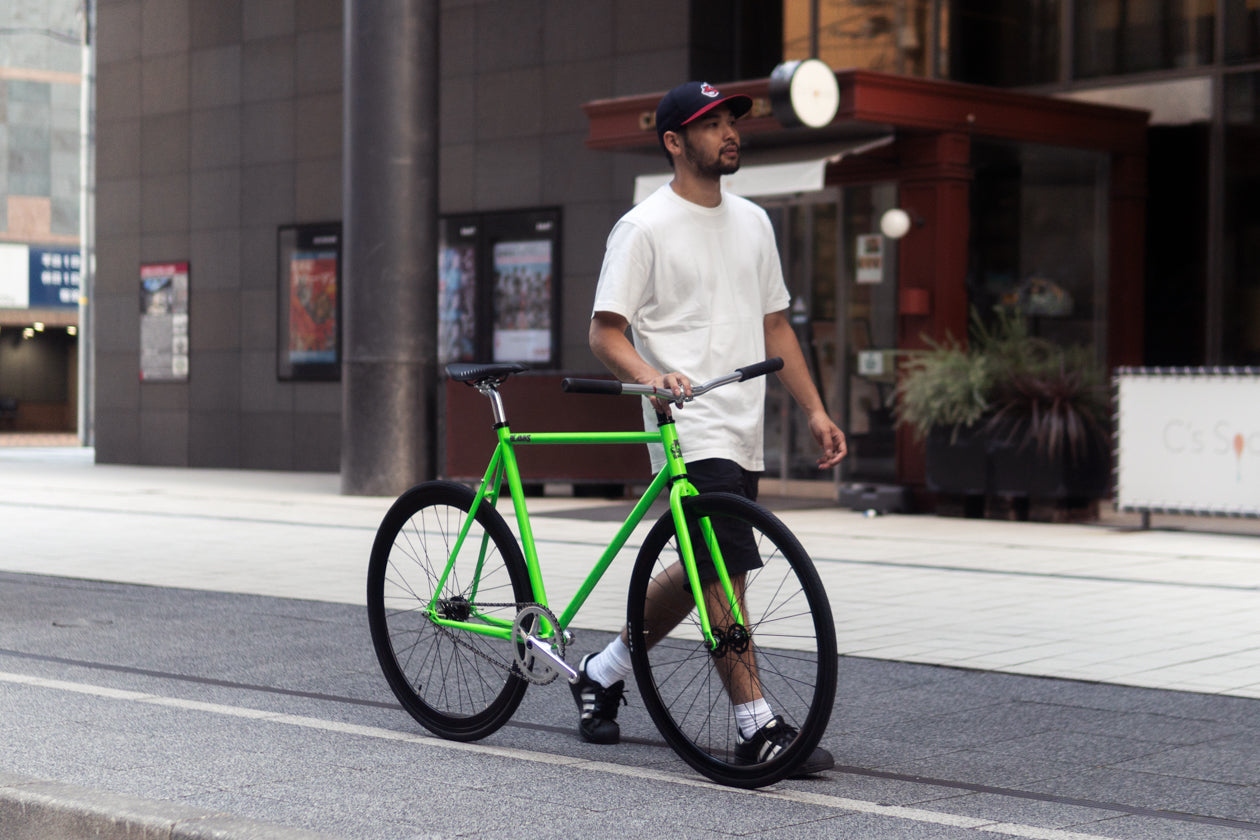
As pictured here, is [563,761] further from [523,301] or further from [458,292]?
[458,292]

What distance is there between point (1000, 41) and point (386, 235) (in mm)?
5865

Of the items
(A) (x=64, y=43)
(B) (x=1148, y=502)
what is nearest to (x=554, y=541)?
(B) (x=1148, y=502)

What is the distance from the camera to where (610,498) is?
1619 cm

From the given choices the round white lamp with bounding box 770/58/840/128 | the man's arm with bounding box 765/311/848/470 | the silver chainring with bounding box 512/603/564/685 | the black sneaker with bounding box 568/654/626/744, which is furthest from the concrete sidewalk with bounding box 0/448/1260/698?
the round white lamp with bounding box 770/58/840/128

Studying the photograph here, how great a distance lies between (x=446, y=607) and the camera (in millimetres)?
5422

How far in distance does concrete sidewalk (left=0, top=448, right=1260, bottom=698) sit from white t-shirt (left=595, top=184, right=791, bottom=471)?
1.53 m

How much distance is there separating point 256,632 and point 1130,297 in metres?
10.1

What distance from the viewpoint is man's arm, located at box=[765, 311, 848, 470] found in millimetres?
5117

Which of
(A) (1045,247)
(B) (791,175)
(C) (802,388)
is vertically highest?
(B) (791,175)

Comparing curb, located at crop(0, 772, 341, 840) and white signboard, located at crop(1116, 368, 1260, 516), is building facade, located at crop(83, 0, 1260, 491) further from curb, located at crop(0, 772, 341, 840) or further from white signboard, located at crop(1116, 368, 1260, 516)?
curb, located at crop(0, 772, 341, 840)

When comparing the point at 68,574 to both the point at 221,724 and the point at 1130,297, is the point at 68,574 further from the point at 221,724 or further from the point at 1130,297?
the point at 1130,297

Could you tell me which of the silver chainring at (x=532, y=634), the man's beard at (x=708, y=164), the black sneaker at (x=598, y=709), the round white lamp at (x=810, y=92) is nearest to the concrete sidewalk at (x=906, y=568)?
the black sneaker at (x=598, y=709)

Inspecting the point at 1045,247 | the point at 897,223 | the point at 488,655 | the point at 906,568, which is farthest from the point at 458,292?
the point at 488,655

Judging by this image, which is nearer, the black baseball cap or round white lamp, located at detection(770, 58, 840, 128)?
the black baseball cap
